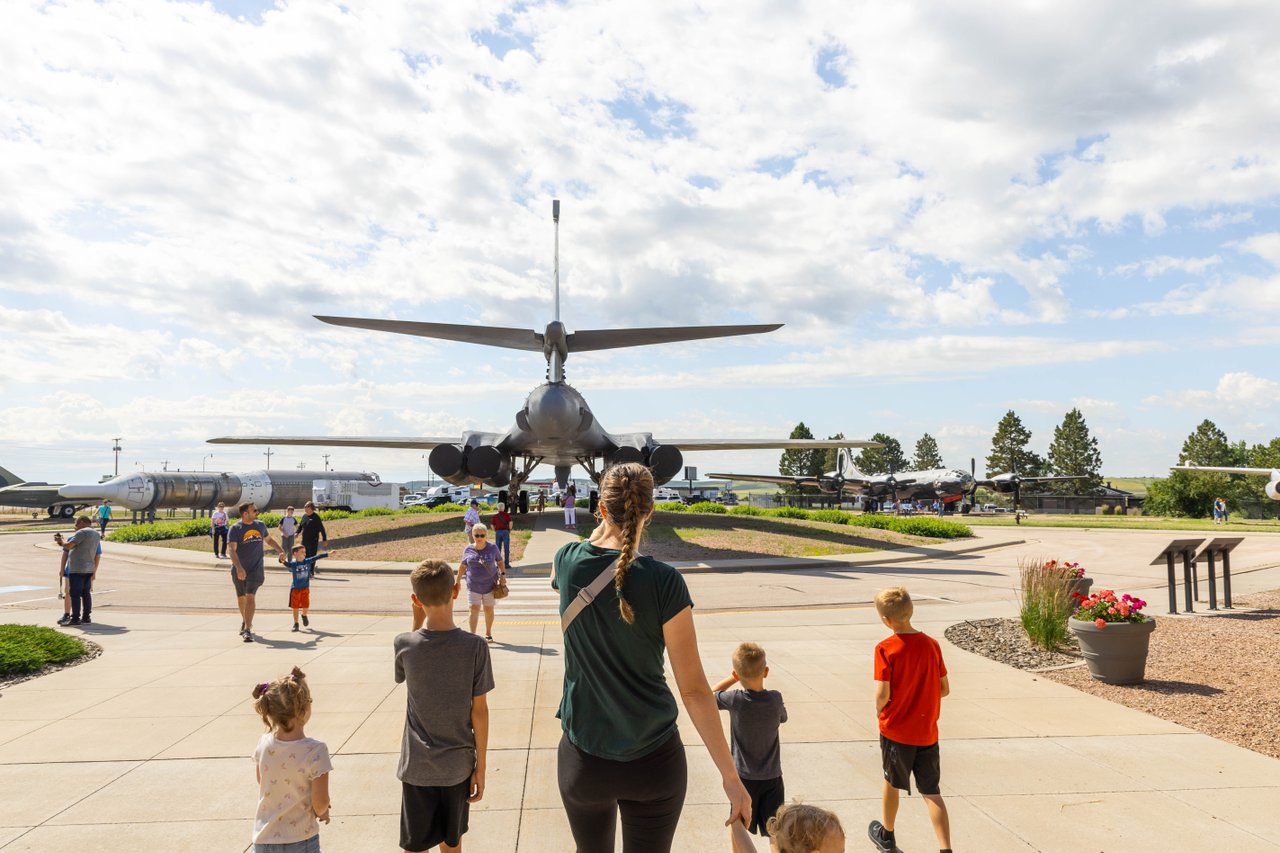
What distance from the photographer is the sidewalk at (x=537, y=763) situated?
169 inches

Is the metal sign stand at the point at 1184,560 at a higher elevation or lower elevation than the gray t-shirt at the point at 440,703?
lower

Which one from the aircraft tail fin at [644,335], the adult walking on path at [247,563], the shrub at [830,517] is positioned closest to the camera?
the adult walking on path at [247,563]

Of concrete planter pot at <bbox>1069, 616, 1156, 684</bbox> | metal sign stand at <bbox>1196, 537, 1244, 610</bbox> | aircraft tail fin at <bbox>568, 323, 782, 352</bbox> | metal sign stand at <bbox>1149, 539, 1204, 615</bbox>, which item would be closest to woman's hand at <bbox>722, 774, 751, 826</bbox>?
concrete planter pot at <bbox>1069, 616, 1156, 684</bbox>

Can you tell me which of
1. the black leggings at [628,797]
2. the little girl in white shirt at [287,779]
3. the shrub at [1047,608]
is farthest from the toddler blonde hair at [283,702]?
the shrub at [1047,608]

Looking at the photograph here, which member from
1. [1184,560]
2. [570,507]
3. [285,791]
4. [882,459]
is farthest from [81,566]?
[882,459]

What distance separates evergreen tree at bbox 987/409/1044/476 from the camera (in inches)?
3772

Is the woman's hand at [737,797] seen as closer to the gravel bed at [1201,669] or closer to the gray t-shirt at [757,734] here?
the gray t-shirt at [757,734]

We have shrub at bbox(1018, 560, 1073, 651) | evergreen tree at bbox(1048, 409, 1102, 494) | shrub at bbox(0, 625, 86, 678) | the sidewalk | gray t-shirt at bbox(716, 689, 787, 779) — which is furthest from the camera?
evergreen tree at bbox(1048, 409, 1102, 494)

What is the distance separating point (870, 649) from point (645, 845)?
23.8 ft

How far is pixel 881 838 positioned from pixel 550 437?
17485 mm

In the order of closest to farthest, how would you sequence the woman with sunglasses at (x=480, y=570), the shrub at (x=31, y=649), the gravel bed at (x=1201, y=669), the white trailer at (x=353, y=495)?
1. the gravel bed at (x=1201, y=669)
2. the shrub at (x=31, y=649)
3. the woman with sunglasses at (x=480, y=570)
4. the white trailer at (x=353, y=495)

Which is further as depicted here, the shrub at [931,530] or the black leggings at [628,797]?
the shrub at [931,530]

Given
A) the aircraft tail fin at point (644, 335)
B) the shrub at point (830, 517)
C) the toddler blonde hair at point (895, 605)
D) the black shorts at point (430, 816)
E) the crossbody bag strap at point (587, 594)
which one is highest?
the aircraft tail fin at point (644, 335)

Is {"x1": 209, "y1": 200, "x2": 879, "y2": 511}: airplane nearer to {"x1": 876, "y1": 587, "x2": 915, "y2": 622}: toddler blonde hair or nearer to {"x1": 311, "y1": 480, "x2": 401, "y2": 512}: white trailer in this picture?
{"x1": 876, "y1": 587, "x2": 915, "y2": 622}: toddler blonde hair
